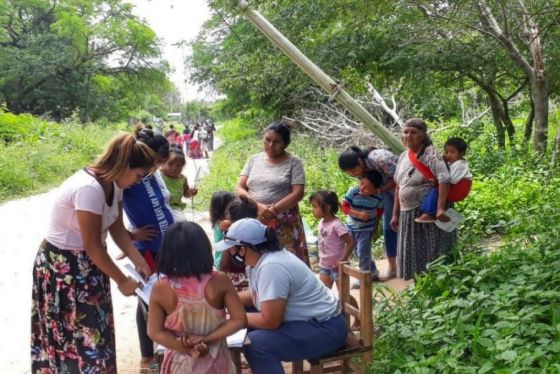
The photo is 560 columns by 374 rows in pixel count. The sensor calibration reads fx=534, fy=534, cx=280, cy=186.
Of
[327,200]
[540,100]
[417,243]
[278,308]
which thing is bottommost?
[278,308]

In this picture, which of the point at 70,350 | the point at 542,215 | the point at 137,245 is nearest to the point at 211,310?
the point at 70,350

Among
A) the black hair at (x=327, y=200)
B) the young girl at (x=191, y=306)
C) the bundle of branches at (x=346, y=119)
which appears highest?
the bundle of branches at (x=346, y=119)

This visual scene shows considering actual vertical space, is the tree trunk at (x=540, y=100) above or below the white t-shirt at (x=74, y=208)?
above

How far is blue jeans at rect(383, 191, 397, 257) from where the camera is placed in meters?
4.87

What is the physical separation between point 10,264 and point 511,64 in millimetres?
7418

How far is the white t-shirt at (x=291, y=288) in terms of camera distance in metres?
2.62

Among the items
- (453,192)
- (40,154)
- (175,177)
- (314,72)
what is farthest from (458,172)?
(40,154)

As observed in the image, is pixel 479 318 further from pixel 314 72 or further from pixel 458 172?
pixel 314 72

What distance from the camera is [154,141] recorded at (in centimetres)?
338

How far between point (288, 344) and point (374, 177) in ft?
7.43

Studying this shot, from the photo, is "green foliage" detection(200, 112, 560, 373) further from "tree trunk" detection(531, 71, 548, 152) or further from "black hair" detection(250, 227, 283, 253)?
"tree trunk" detection(531, 71, 548, 152)

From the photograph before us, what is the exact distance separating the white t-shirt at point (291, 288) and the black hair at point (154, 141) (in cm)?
106

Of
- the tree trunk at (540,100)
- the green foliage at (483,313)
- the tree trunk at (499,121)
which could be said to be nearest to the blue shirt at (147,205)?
the green foliage at (483,313)

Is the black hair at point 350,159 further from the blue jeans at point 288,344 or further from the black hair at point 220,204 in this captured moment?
the blue jeans at point 288,344
